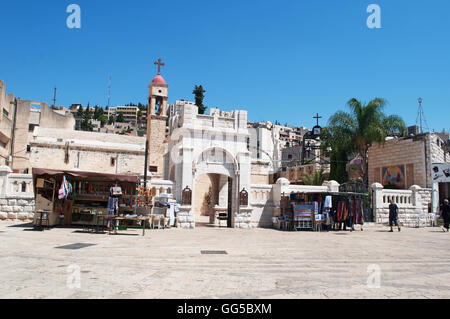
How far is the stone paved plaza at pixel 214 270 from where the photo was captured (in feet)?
18.9

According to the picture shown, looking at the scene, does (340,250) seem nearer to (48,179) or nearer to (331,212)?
(331,212)

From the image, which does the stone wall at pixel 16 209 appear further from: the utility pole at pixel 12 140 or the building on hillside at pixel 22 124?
the utility pole at pixel 12 140

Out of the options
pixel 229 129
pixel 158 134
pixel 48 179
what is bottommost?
pixel 48 179

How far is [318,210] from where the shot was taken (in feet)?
64.0

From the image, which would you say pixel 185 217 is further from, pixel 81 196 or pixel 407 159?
pixel 407 159

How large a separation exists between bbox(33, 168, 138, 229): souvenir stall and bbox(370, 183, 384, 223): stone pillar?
50.2ft

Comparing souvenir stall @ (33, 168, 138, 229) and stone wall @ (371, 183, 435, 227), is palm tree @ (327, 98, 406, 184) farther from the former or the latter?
souvenir stall @ (33, 168, 138, 229)

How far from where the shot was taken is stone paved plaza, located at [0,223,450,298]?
226 inches

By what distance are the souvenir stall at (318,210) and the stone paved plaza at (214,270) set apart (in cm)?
725

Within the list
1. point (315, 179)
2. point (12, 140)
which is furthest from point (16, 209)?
point (12, 140)

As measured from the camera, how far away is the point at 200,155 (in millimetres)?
20109

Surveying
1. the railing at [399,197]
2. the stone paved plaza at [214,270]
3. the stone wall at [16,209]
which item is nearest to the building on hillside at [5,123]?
the stone wall at [16,209]
